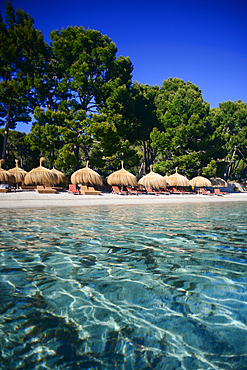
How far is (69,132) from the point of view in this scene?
21156mm

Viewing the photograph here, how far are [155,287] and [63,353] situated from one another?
4.15 ft

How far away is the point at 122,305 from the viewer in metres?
2.32

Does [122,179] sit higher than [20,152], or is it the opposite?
[20,152]

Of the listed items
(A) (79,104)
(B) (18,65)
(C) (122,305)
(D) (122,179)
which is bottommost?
(C) (122,305)

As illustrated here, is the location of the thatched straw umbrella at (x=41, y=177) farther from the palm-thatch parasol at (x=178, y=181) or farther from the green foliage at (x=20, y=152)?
the palm-thatch parasol at (x=178, y=181)

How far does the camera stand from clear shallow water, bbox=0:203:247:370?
1685mm

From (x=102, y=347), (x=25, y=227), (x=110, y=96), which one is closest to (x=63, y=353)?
(x=102, y=347)

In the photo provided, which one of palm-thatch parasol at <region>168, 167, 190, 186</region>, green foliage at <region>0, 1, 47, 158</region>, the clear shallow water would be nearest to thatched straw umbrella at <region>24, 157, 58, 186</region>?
green foliage at <region>0, 1, 47, 158</region>

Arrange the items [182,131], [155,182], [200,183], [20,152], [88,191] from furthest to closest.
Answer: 1. [20,152]
2. [182,131]
3. [200,183]
4. [155,182]
5. [88,191]

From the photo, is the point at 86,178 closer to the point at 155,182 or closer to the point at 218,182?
the point at 155,182

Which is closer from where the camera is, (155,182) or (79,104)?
(155,182)

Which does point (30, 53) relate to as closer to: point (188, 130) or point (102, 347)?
point (188, 130)

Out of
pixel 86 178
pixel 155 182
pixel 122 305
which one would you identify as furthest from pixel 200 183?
pixel 122 305

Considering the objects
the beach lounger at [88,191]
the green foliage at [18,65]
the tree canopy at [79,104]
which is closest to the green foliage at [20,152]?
the tree canopy at [79,104]
